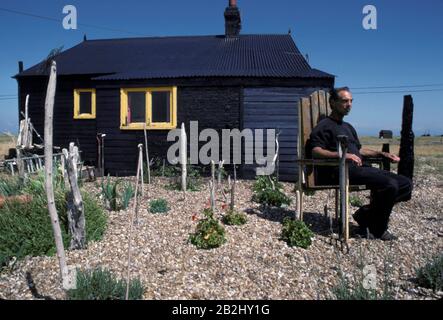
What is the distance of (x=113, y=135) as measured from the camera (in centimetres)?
1052

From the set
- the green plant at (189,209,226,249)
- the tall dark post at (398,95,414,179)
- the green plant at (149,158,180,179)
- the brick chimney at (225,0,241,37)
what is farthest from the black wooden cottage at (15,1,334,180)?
the green plant at (189,209,226,249)

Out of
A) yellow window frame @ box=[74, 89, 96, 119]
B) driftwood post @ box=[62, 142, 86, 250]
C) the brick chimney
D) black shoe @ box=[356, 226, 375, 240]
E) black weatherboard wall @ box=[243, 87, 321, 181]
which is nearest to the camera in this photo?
driftwood post @ box=[62, 142, 86, 250]

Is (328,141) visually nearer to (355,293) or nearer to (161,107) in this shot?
(355,293)

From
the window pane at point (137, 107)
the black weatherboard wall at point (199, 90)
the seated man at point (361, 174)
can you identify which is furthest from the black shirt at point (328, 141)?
the window pane at point (137, 107)

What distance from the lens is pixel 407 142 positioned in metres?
7.87

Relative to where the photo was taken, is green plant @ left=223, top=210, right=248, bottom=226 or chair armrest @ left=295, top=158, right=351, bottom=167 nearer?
chair armrest @ left=295, top=158, right=351, bottom=167

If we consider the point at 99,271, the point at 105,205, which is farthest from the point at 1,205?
the point at 99,271

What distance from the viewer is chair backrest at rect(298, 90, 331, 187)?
4.67 meters

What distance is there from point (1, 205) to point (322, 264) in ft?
11.8

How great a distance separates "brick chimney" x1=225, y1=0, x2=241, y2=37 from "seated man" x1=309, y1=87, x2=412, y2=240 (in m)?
10.4

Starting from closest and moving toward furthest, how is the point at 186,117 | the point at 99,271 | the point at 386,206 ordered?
the point at 99,271 → the point at 386,206 → the point at 186,117

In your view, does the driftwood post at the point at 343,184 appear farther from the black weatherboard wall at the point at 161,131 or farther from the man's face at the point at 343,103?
the black weatherboard wall at the point at 161,131

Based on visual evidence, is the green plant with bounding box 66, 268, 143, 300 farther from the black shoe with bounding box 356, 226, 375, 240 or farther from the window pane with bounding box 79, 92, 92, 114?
the window pane with bounding box 79, 92, 92, 114
